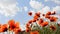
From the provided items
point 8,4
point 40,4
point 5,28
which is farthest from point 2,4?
point 5,28

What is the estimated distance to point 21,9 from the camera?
1.29 m

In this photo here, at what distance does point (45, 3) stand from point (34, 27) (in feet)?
1.12

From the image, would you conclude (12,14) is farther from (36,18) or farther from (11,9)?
(36,18)

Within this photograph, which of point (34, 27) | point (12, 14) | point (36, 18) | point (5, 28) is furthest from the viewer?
point (12, 14)

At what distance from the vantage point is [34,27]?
1.07 m

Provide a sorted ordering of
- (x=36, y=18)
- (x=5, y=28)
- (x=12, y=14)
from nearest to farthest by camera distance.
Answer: (x=5, y=28), (x=36, y=18), (x=12, y=14)

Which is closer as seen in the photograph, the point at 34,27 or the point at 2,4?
the point at 34,27

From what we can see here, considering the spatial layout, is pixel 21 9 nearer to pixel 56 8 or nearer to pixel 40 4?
pixel 40 4

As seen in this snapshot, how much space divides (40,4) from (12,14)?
0.28m

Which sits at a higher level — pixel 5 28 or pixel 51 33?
pixel 5 28

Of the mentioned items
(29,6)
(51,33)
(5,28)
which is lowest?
(51,33)

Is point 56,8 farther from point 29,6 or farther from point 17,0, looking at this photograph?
point 17,0

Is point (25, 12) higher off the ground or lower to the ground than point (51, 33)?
higher

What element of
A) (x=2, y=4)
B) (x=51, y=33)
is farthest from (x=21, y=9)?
(x=51, y=33)
